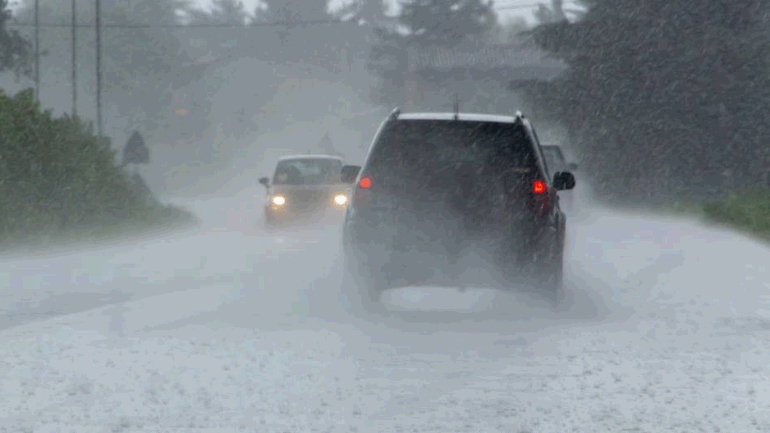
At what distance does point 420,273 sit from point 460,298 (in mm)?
2481

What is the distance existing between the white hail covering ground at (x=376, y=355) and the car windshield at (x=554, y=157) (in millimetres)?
10458

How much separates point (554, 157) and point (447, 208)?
17184 millimetres

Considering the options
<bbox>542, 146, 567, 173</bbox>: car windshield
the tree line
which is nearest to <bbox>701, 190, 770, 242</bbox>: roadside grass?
<bbox>542, 146, 567, 173</bbox>: car windshield

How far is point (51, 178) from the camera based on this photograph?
30656mm

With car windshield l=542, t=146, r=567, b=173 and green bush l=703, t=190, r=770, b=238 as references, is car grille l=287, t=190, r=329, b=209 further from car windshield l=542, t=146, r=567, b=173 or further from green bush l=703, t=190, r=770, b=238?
green bush l=703, t=190, r=770, b=238

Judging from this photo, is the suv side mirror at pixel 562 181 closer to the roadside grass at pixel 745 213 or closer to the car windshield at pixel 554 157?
the roadside grass at pixel 745 213

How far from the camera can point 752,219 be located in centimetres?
3005

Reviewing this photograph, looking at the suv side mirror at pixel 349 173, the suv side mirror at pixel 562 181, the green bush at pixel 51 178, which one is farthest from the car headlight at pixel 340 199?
the suv side mirror at pixel 562 181

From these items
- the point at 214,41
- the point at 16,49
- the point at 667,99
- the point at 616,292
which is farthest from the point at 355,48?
the point at 616,292

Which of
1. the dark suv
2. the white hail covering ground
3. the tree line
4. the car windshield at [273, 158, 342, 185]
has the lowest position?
the white hail covering ground

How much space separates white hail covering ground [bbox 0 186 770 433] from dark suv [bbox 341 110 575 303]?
432 mm

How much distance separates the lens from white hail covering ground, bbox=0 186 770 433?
8.98 metres

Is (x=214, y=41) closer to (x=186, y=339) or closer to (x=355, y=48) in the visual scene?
(x=355, y=48)

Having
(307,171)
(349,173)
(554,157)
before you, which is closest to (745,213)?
(554,157)
